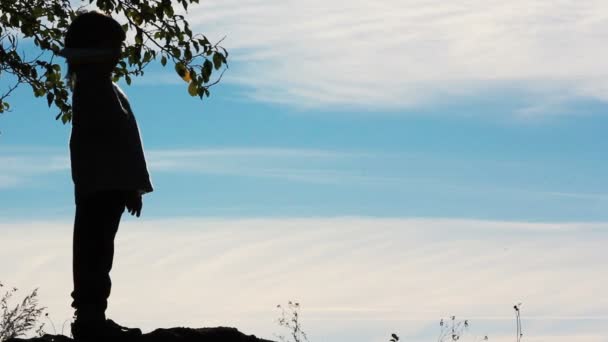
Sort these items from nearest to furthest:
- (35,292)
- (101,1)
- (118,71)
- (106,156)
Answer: (106,156)
(35,292)
(101,1)
(118,71)

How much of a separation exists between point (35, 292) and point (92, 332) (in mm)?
4397

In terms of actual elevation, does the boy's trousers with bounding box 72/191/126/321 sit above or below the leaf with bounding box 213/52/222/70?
below

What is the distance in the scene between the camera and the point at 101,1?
1411cm

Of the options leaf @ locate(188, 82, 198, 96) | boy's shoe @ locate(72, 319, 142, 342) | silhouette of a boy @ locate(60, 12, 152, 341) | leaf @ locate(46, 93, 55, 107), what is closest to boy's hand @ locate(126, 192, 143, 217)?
silhouette of a boy @ locate(60, 12, 152, 341)

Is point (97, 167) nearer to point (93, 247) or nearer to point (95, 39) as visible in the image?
point (93, 247)

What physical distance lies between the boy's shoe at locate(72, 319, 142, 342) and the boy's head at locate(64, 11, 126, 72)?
2.17m

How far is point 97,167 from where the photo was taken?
822 cm

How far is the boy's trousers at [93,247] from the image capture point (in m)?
8.28

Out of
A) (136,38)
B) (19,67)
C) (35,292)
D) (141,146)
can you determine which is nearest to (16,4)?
(19,67)

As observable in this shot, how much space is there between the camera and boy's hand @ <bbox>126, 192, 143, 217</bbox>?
841cm

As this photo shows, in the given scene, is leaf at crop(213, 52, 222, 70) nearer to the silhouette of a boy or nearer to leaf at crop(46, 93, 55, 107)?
leaf at crop(46, 93, 55, 107)

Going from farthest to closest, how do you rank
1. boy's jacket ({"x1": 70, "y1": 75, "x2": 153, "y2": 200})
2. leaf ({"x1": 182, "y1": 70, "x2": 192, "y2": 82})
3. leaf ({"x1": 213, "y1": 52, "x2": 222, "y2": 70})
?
leaf ({"x1": 182, "y1": 70, "x2": 192, "y2": 82})
leaf ({"x1": 213, "y1": 52, "x2": 222, "y2": 70})
boy's jacket ({"x1": 70, "y1": 75, "x2": 153, "y2": 200})

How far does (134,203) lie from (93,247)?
0.51 meters

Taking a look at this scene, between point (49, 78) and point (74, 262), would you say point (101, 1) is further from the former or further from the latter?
point (74, 262)
